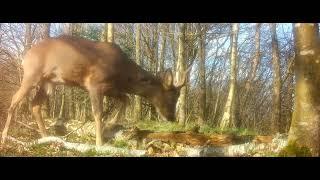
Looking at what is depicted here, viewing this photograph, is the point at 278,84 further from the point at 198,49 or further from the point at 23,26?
the point at 23,26

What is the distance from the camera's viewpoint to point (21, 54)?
7.24 m

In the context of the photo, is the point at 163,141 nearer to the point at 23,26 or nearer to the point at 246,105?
the point at 246,105

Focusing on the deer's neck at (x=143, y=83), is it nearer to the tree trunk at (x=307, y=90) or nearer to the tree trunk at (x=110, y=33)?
the tree trunk at (x=110, y=33)

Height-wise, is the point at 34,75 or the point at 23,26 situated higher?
the point at 23,26

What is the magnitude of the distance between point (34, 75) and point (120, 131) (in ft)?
3.95

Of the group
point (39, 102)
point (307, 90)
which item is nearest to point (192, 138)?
point (307, 90)

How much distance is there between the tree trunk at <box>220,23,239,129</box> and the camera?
23.5 ft

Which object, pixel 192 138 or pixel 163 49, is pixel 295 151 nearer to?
pixel 192 138

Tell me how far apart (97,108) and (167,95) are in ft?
2.76

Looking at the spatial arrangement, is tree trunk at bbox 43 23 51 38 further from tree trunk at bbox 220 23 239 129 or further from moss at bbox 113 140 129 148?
tree trunk at bbox 220 23 239 129
